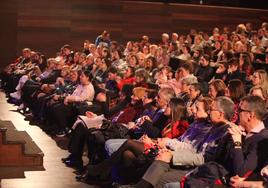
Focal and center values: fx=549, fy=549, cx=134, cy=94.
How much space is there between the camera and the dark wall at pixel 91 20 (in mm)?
13250

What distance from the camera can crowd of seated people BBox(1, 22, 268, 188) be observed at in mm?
3697

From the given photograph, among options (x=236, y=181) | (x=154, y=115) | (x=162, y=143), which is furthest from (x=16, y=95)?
(x=236, y=181)

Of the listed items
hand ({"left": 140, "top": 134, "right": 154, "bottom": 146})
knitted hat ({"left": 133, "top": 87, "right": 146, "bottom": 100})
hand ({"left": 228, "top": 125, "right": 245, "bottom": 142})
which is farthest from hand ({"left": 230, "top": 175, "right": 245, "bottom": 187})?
knitted hat ({"left": 133, "top": 87, "right": 146, "bottom": 100})

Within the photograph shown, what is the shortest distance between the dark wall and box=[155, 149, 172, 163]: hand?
9.65 metres

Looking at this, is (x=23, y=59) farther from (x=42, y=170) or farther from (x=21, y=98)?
(x=42, y=170)

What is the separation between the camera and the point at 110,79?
7500 millimetres

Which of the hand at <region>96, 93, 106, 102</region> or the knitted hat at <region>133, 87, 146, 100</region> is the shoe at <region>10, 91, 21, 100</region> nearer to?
the hand at <region>96, 93, 106, 102</region>

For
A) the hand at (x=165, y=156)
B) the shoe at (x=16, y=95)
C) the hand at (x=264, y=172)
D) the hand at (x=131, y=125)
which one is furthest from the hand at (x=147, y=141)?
the shoe at (x=16, y=95)

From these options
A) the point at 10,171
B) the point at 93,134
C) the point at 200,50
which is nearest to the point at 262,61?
the point at 200,50

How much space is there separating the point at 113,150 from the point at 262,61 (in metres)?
4.29

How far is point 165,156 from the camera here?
409cm

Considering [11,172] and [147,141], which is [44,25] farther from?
[147,141]

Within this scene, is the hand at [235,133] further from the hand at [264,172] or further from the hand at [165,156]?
the hand at [165,156]

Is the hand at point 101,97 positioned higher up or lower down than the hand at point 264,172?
lower down
